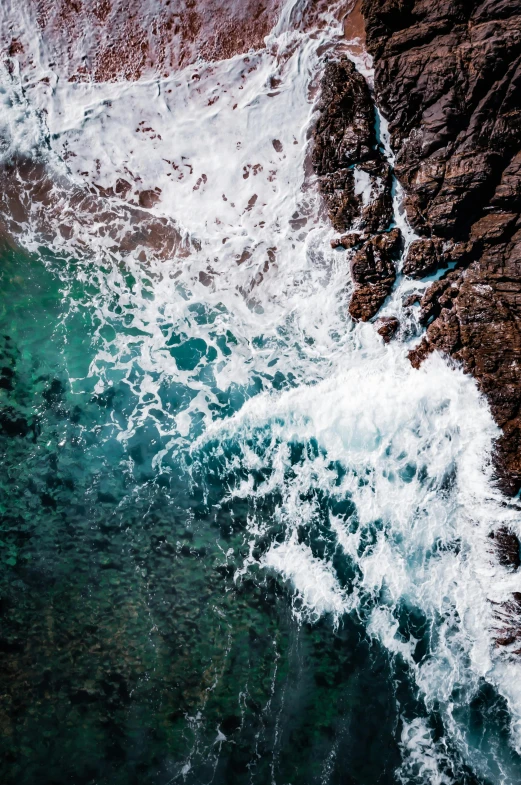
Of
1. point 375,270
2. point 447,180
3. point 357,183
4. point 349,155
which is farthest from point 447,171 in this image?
point 375,270

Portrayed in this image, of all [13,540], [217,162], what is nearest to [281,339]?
[217,162]

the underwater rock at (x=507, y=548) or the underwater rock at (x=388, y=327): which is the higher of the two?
the underwater rock at (x=388, y=327)

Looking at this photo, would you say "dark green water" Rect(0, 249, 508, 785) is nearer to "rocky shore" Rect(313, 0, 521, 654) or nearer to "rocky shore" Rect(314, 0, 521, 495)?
"rocky shore" Rect(313, 0, 521, 654)

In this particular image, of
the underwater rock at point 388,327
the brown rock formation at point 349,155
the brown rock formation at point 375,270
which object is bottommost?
the underwater rock at point 388,327

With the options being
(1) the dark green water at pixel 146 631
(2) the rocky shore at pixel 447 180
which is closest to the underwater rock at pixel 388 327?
(2) the rocky shore at pixel 447 180

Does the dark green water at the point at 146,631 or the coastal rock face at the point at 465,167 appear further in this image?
the dark green water at the point at 146,631

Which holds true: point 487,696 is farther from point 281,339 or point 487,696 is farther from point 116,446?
point 116,446

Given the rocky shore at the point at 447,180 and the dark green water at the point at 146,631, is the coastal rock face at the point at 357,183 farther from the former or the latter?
the dark green water at the point at 146,631

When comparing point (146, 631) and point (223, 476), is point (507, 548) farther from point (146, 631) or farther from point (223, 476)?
point (146, 631)
